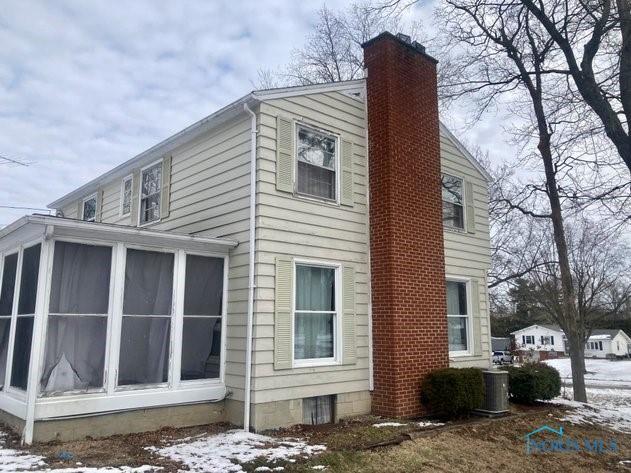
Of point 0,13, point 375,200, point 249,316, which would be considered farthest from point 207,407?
point 0,13

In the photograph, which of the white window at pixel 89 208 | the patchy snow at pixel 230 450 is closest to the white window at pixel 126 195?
the white window at pixel 89 208

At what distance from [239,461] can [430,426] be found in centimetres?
346

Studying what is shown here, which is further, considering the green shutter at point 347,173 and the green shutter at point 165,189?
the green shutter at point 165,189

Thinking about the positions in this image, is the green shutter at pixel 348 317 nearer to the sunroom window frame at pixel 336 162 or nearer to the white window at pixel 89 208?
the sunroom window frame at pixel 336 162

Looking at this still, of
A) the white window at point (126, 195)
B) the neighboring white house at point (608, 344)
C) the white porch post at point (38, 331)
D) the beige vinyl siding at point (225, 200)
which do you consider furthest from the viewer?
the neighboring white house at point (608, 344)

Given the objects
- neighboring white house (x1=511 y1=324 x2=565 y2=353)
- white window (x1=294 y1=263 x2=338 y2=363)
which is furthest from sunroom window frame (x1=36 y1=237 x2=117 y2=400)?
neighboring white house (x1=511 y1=324 x2=565 y2=353)

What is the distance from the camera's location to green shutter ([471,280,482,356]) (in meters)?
11.7

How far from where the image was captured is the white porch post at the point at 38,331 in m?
6.50

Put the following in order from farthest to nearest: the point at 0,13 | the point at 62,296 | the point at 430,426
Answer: the point at 430,426 → the point at 0,13 → the point at 62,296

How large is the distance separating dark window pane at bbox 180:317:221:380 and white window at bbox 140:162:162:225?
3.60 m

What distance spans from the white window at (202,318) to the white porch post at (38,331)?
2013mm

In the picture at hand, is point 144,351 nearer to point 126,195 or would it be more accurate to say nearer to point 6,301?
point 6,301

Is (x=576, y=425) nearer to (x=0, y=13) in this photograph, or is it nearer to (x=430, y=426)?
(x=430, y=426)

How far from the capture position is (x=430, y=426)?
8211mm
